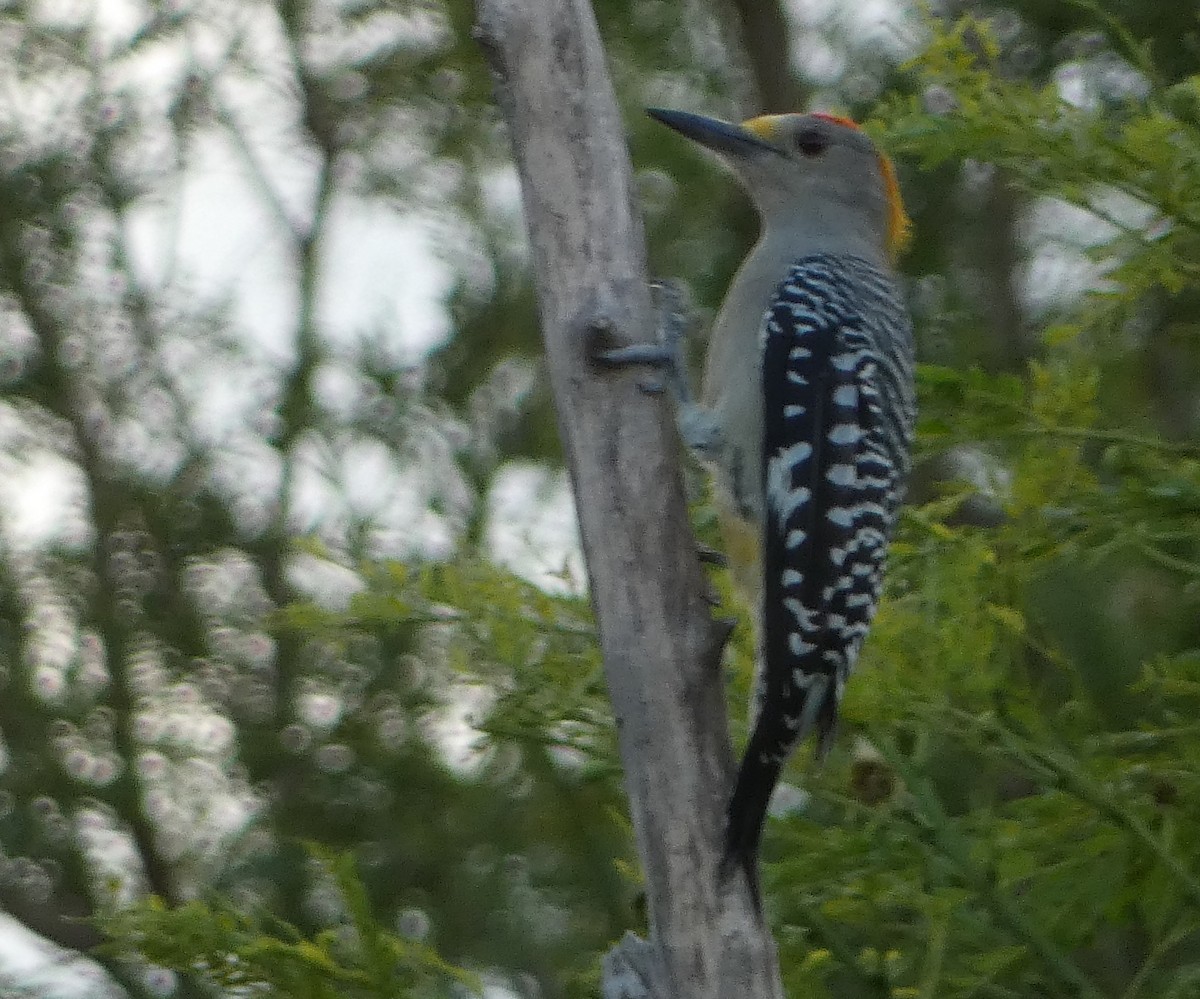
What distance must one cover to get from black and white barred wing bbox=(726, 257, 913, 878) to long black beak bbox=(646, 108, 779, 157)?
0.40 m

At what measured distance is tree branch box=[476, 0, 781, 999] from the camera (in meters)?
3.40

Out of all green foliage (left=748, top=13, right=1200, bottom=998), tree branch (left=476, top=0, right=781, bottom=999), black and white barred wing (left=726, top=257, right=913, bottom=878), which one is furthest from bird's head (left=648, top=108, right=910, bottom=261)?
tree branch (left=476, top=0, right=781, bottom=999)

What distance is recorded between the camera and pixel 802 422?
167 inches

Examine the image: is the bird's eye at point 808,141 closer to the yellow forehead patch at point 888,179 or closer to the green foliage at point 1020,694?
the yellow forehead patch at point 888,179

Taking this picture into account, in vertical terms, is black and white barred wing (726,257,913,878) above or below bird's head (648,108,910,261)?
below

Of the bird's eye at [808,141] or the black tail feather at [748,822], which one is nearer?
the black tail feather at [748,822]

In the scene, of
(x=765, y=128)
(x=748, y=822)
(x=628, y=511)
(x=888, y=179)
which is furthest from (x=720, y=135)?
(x=748, y=822)

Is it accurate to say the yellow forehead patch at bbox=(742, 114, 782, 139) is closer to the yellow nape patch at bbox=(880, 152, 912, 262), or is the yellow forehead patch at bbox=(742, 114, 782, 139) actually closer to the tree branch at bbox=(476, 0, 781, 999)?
the yellow nape patch at bbox=(880, 152, 912, 262)

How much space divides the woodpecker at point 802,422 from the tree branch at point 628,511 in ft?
0.31

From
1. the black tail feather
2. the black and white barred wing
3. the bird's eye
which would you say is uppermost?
the bird's eye

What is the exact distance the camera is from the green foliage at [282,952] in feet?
13.5

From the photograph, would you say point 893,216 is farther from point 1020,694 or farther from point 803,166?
point 1020,694

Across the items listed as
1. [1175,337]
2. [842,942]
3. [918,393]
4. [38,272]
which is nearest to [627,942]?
[842,942]

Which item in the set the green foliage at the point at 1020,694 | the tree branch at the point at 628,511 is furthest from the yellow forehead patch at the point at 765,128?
the tree branch at the point at 628,511
